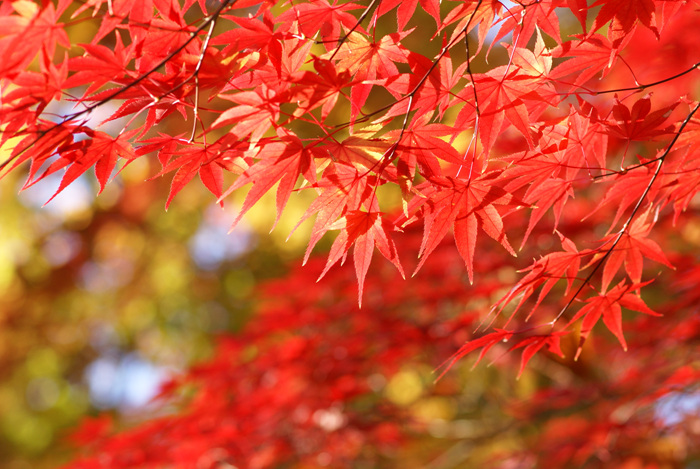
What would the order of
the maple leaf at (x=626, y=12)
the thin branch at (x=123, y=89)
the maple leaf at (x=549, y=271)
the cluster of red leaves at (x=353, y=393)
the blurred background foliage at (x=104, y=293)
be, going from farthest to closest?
the blurred background foliage at (x=104, y=293) → the cluster of red leaves at (x=353, y=393) → the maple leaf at (x=549, y=271) → the maple leaf at (x=626, y=12) → the thin branch at (x=123, y=89)

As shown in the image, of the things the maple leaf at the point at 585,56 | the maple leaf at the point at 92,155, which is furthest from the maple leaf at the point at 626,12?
the maple leaf at the point at 92,155

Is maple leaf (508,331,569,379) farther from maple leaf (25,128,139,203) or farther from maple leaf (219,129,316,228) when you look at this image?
maple leaf (25,128,139,203)

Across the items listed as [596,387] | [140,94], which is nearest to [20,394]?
[596,387]

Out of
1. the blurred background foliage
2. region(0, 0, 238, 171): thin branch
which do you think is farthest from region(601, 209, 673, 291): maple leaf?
the blurred background foliage

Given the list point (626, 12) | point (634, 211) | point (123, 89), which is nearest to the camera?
point (123, 89)

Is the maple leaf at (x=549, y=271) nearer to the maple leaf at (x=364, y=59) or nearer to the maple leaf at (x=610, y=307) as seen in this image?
the maple leaf at (x=610, y=307)

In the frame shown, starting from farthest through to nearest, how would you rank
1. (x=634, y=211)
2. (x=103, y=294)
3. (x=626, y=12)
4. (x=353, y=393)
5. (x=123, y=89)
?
1. (x=103, y=294)
2. (x=353, y=393)
3. (x=634, y=211)
4. (x=626, y=12)
5. (x=123, y=89)

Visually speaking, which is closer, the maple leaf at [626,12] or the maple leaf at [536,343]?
the maple leaf at [626,12]

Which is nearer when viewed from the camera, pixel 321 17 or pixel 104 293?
pixel 321 17

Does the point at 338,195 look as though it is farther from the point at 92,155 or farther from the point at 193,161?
the point at 92,155

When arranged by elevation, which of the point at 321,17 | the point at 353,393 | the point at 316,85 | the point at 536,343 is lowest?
the point at 353,393

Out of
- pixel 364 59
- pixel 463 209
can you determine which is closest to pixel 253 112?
pixel 364 59

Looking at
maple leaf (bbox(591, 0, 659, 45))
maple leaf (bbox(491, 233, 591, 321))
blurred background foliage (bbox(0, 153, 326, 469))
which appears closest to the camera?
maple leaf (bbox(591, 0, 659, 45))

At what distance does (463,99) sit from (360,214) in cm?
20
